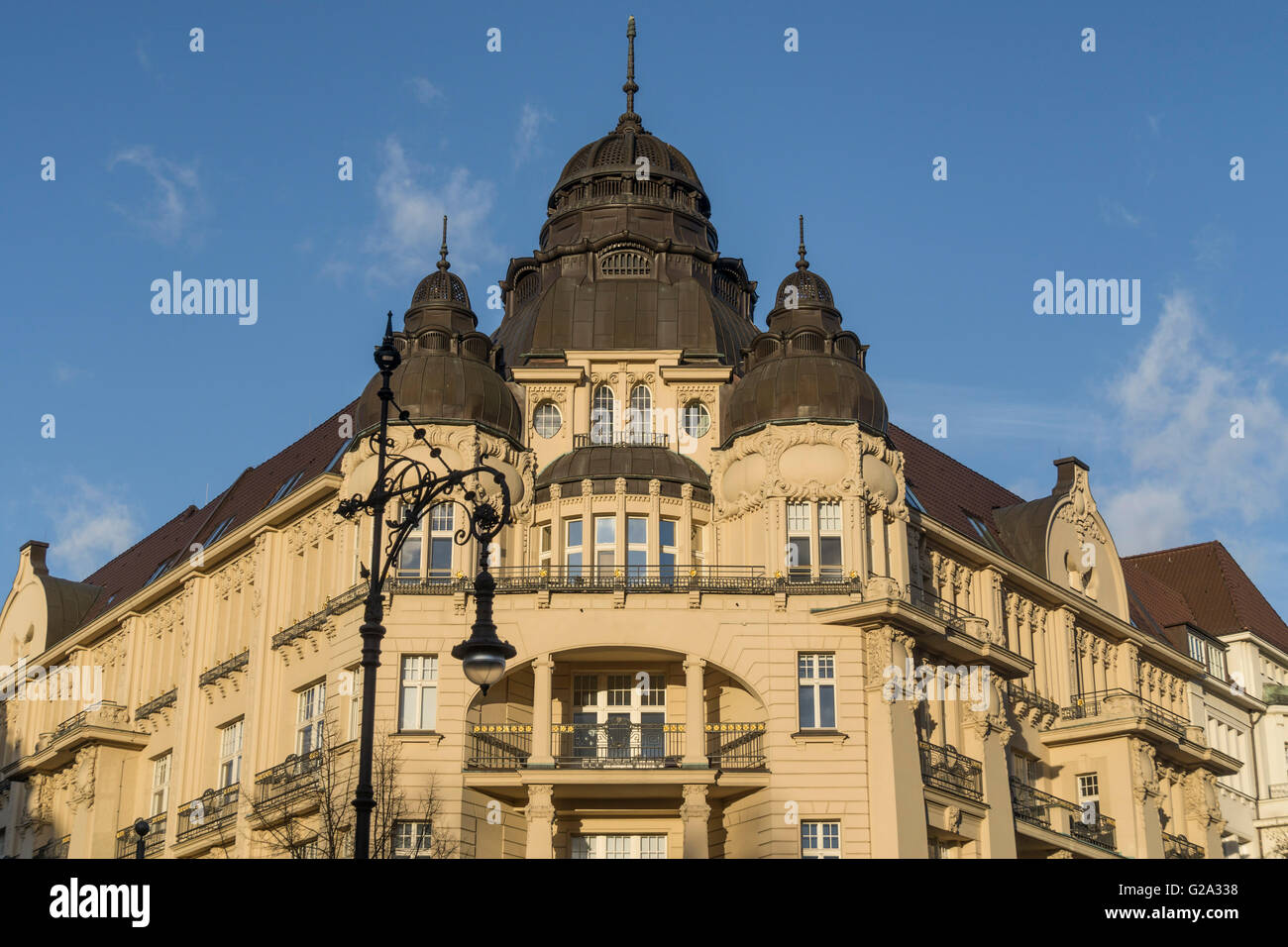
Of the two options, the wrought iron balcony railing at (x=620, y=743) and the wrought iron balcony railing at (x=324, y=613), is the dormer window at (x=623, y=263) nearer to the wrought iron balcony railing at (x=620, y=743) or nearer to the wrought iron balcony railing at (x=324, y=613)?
the wrought iron balcony railing at (x=324, y=613)

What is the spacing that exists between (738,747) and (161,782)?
2321 centimetres

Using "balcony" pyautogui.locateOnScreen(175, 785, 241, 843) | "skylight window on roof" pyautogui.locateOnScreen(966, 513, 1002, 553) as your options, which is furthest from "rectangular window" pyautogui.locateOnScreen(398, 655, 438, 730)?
"skylight window on roof" pyautogui.locateOnScreen(966, 513, 1002, 553)

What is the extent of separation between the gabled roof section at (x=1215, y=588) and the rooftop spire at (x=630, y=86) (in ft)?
94.4

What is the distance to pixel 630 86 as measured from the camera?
6581 cm

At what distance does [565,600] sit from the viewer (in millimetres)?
49156

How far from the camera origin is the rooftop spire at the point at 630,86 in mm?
64312

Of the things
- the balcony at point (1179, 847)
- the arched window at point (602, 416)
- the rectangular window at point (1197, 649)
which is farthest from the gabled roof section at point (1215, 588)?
the arched window at point (602, 416)

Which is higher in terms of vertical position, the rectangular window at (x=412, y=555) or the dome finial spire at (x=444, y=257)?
the dome finial spire at (x=444, y=257)

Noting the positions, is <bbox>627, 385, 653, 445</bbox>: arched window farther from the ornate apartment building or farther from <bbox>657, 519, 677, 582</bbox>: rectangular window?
<bbox>657, 519, 677, 582</bbox>: rectangular window

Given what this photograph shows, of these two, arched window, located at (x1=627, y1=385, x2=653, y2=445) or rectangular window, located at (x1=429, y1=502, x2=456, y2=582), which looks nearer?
rectangular window, located at (x1=429, y1=502, x2=456, y2=582)

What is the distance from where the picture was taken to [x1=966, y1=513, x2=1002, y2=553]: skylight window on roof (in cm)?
6133

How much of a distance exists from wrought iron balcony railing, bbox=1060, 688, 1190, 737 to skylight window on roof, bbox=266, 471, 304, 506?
25.5 m
